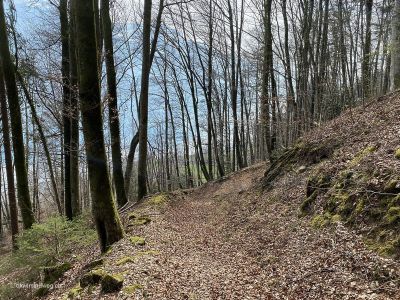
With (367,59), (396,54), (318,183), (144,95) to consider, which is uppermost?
(367,59)

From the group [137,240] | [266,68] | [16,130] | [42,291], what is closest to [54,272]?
[42,291]

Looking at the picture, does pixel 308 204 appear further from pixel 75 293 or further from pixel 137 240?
pixel 75 293

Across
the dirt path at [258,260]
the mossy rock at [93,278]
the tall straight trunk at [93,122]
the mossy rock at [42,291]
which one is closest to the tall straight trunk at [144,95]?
the dirt path at [258,260]

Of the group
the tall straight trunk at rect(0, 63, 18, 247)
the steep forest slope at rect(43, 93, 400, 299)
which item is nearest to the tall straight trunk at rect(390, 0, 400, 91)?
the steep forest slope at rect(43, 93, 400, 299)

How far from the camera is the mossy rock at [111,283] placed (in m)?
5.59

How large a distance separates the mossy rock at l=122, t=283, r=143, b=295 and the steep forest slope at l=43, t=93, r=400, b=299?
0.02 metres

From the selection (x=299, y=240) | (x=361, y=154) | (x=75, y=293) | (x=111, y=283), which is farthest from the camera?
(x=361, y=154)

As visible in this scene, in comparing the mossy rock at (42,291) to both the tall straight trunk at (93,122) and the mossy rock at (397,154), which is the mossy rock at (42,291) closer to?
the tall straight trunk at (93,122)

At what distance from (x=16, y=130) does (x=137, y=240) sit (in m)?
7.89

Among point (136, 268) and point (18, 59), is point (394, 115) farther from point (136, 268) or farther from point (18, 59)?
point (18, 59)

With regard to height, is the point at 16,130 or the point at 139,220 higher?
the point at 16,130

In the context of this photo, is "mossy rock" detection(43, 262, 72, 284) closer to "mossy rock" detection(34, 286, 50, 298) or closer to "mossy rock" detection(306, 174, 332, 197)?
"mossy rock" detection(34, 286, 50, 298)

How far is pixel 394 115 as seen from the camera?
27.6 ft

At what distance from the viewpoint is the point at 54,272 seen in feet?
27.3
